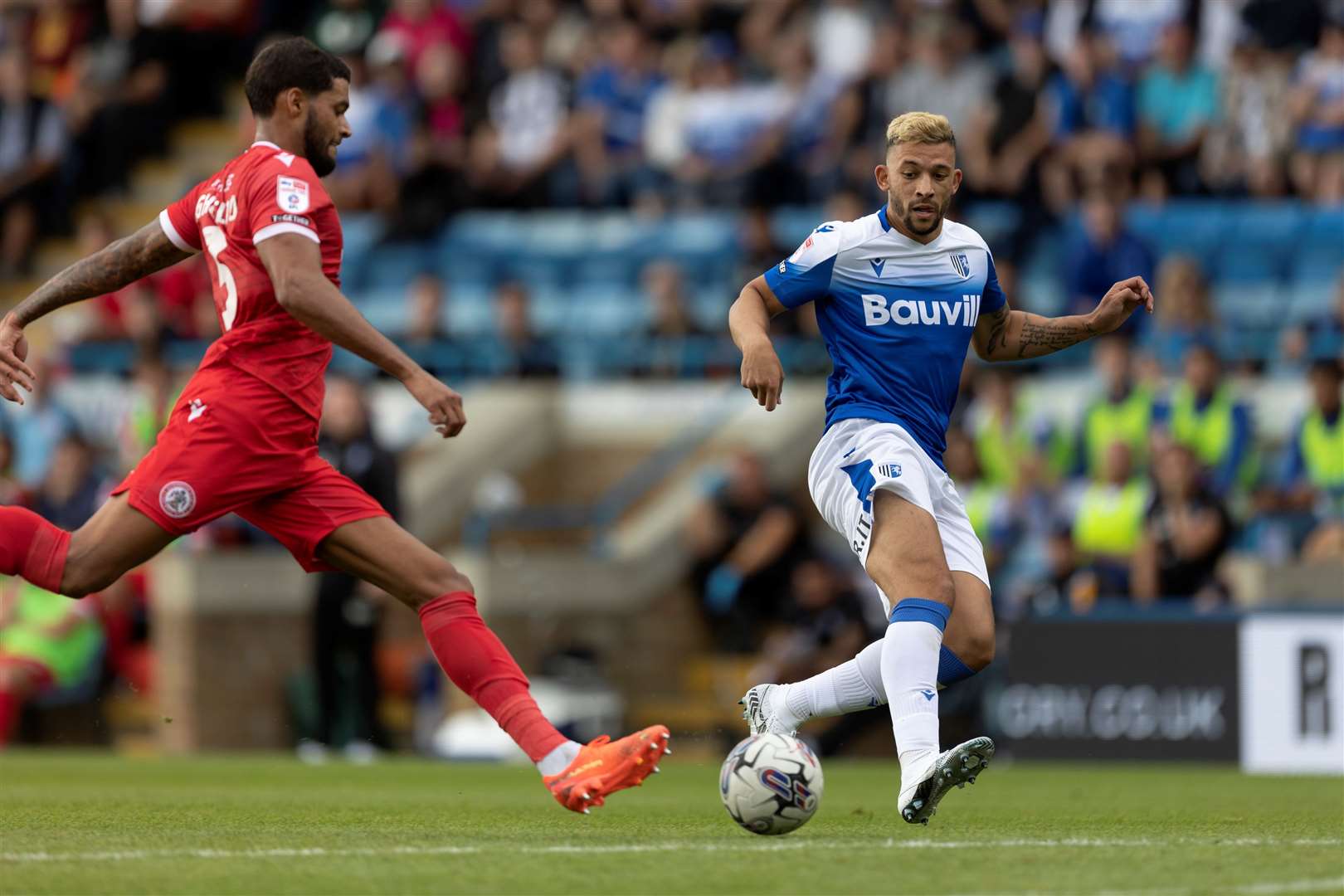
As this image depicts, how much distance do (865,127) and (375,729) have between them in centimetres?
648

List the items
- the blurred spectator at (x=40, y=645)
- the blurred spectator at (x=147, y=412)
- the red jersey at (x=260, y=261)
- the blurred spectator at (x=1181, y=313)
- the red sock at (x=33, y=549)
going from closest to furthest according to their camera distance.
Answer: the red jersey at (x=260, y=261)
the red sock at (x=33, y=549)
the blurred spectator at (x=1181, y=313)
the blurred spectator at (x=40, y=645)
the blurred spectator at (x=147, y=412)

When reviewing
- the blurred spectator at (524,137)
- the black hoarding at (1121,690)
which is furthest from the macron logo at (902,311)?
the blurred spectator at (524,137)

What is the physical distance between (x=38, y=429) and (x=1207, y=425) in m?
9.35

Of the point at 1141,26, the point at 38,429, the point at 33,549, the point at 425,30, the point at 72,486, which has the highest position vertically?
the point at 425,30

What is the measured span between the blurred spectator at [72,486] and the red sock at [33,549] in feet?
32.9

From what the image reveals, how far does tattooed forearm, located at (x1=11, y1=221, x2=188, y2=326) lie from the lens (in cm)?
782

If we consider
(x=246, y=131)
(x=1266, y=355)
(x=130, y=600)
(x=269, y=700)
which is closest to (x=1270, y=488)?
(x=1266, y=355)

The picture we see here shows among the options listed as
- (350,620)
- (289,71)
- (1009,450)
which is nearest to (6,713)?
(350,620)

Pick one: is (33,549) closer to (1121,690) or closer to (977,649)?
(977,649)

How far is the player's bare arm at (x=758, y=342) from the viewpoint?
7215 mm

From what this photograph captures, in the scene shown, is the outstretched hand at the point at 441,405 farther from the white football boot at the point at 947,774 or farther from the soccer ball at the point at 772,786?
the white football boot at the point at 947,774

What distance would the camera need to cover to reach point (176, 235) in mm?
7734

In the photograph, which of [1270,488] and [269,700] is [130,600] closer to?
[269,700]

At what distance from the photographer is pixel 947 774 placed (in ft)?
23.4
